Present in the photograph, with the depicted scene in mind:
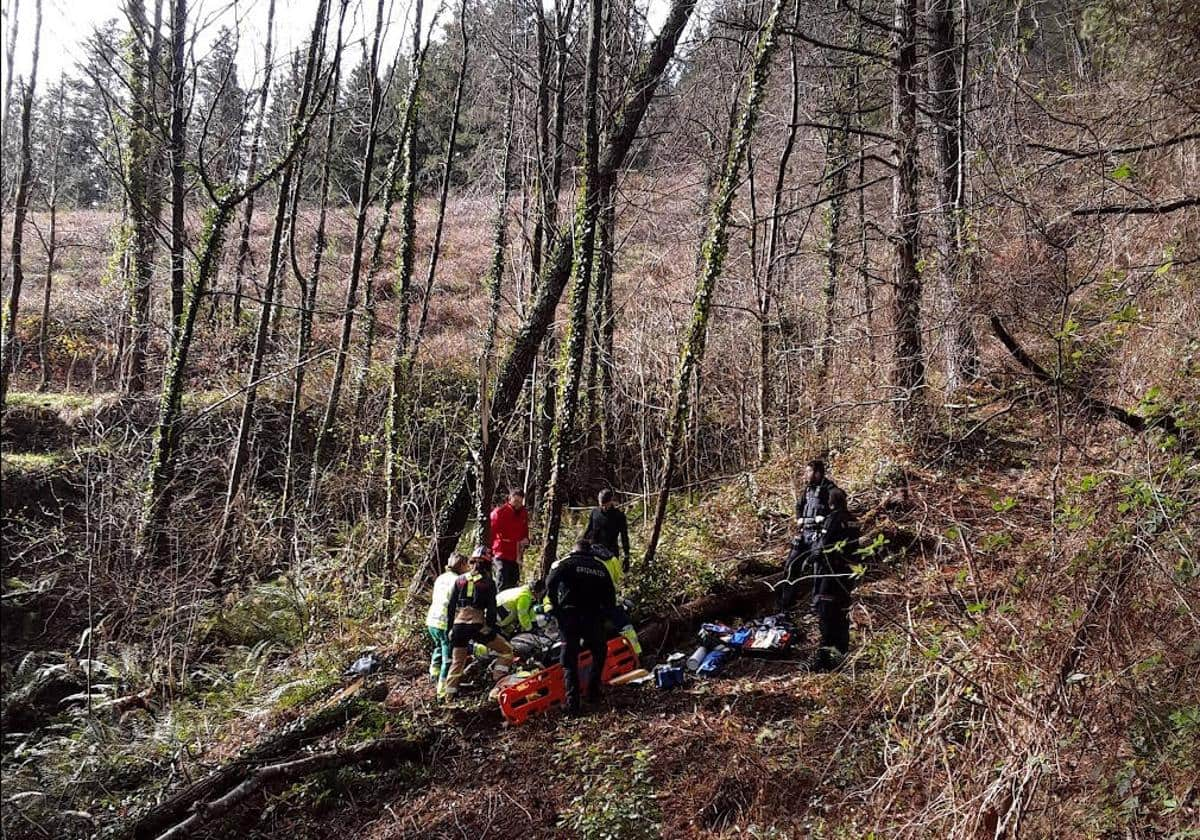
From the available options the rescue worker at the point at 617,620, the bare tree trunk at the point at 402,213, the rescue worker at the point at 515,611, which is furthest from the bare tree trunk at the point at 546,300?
the bare tree trunk at the point at 402,213

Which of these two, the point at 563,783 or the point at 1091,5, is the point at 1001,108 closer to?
the point at 1091,5

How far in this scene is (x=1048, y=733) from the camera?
14.8 ft

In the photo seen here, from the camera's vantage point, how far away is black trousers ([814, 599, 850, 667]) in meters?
7.61

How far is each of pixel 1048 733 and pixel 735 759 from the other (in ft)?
8.07

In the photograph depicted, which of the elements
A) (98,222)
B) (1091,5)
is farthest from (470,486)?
(98,222)

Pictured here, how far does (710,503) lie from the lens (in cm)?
1256

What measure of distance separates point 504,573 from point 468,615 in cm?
224

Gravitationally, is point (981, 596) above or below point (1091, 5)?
below

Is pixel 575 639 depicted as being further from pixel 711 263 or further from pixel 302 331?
pixel 302 331

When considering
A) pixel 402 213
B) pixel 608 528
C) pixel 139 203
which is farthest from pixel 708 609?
pixel 139 203

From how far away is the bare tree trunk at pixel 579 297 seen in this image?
981cm

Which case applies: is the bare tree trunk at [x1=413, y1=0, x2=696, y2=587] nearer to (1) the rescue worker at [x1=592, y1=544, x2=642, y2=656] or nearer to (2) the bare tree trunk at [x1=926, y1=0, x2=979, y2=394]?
(1) the rescue worker at [x1=592, y1=544, x2=642, y2=656]

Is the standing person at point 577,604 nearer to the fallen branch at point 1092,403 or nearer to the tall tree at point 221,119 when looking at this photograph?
the fallen branch at point 1092,403

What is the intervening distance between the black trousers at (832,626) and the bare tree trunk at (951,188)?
2.87 meters
